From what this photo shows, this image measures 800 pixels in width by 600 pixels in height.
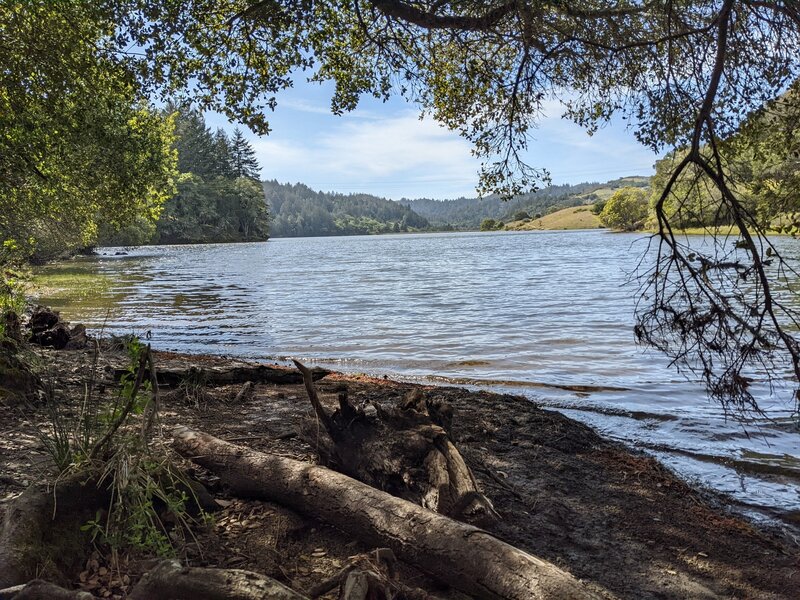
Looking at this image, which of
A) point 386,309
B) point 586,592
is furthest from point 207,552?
point 386,309

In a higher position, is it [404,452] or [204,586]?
[204,586]

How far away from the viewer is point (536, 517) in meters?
4.77

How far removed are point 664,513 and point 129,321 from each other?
19.4 metres

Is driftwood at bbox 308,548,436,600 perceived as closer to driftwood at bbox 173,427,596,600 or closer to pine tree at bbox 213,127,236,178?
driftwood at bbox 173,427,596,600

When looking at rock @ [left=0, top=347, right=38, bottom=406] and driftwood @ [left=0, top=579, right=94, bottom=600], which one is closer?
driftwood @ [left=0, top=579, right=94, bottom=600]

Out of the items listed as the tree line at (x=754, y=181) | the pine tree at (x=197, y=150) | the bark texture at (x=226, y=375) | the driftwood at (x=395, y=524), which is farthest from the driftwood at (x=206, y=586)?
the pine tree at (x=197, y=150)

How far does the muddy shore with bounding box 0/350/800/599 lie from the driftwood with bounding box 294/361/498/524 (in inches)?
16.9

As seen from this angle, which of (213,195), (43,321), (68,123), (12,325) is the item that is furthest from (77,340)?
(213,195)

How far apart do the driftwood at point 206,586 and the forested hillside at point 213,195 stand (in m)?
115

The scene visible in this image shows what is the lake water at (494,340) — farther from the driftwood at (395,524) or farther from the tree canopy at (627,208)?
the tree canopy at (627,208)

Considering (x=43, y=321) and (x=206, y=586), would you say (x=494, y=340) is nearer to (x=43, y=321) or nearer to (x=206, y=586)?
(x=43, y=321)

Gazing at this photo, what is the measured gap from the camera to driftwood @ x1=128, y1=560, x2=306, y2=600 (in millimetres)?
2551

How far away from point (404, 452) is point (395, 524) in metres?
1.28

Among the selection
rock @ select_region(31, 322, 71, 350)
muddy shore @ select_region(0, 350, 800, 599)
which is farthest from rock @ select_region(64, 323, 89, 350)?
muddy shore @ select_region(0, 350, 800, 599)
